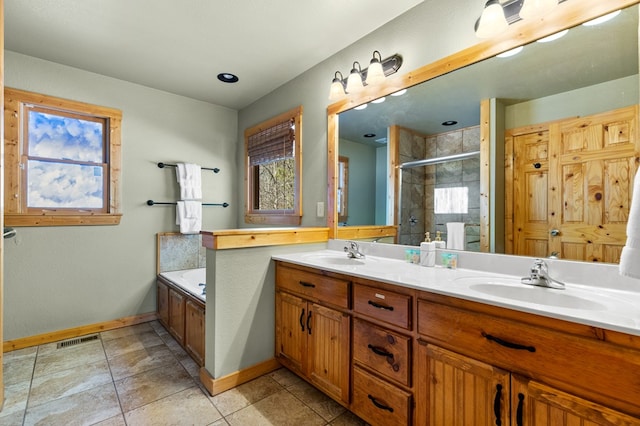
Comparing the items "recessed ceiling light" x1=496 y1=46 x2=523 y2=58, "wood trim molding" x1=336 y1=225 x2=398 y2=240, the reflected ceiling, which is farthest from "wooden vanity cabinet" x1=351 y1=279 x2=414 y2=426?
"recessed ceiling light" x1=496 y1=46 x2=523 y2=58

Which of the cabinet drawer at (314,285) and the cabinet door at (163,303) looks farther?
the cabinet door at (163,303)

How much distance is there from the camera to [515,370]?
103cm

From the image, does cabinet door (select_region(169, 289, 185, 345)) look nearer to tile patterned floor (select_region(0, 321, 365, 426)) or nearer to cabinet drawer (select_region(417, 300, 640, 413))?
tile patterned floor (select_region(0, 321, 365, 426))

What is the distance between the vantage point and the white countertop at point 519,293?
0.90 meters

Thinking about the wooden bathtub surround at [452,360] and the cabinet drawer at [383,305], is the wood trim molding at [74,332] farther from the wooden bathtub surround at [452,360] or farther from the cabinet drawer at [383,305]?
the cabinet drawer at [383,305]

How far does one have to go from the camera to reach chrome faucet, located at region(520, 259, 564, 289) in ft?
4.17

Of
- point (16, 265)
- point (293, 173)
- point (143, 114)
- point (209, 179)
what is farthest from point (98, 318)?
point (293, 173)

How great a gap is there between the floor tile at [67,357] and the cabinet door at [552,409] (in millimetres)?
2766

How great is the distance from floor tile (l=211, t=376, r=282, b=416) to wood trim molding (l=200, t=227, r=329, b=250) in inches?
36.8

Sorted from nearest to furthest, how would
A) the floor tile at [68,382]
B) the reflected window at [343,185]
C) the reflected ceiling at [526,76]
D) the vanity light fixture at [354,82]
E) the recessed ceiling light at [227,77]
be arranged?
the reflected ceiling at [526,76] < the floor tile at [68,382] < the vanity light fixture at [354,82] < the reflected window at [343,185] < the recessed ceiling light at [227,77]

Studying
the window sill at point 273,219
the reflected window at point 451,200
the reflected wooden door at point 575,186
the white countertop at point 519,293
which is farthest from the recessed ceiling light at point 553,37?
the window sill at point 273,219

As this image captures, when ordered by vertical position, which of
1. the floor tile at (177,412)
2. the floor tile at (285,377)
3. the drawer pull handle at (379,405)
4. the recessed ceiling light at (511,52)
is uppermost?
the recessed ceiling light at (511,52)

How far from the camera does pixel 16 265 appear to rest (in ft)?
8.16

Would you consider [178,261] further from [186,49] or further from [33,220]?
[186,49]
